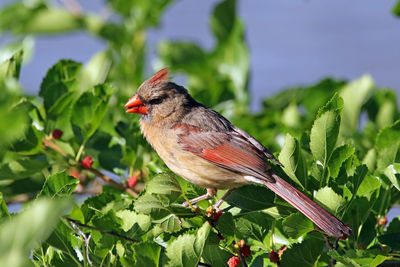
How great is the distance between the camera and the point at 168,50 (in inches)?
163

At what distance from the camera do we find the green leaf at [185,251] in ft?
5.55

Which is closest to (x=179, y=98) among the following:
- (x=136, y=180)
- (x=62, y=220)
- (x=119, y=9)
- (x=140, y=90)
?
(x=140, y=90)

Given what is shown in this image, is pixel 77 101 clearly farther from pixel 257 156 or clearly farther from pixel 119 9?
pixel 119 9

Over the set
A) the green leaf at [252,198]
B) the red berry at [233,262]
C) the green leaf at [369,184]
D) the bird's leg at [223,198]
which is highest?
the green leaf at [369,184]

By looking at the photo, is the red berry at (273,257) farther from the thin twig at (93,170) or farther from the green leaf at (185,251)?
the thin twig at (93,170)

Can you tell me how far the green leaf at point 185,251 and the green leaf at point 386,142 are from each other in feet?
2.87

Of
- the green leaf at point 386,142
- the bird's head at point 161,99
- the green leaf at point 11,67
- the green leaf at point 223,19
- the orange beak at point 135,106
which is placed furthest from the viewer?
the green leaf at point 223,19

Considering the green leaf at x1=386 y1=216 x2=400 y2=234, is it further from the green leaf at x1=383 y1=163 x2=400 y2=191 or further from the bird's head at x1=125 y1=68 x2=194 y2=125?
the bird's head at x1=125 y1=68 x2=194 y2=125

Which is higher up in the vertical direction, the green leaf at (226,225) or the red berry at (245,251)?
the green leaf at (226,225)

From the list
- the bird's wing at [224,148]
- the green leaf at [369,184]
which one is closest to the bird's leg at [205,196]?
the bird's wing at [224,148]

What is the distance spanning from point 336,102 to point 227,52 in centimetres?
209

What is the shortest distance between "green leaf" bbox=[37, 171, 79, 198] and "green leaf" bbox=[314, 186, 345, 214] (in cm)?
80

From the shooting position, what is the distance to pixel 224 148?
297 cm

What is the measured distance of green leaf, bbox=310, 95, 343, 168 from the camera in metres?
2.01
